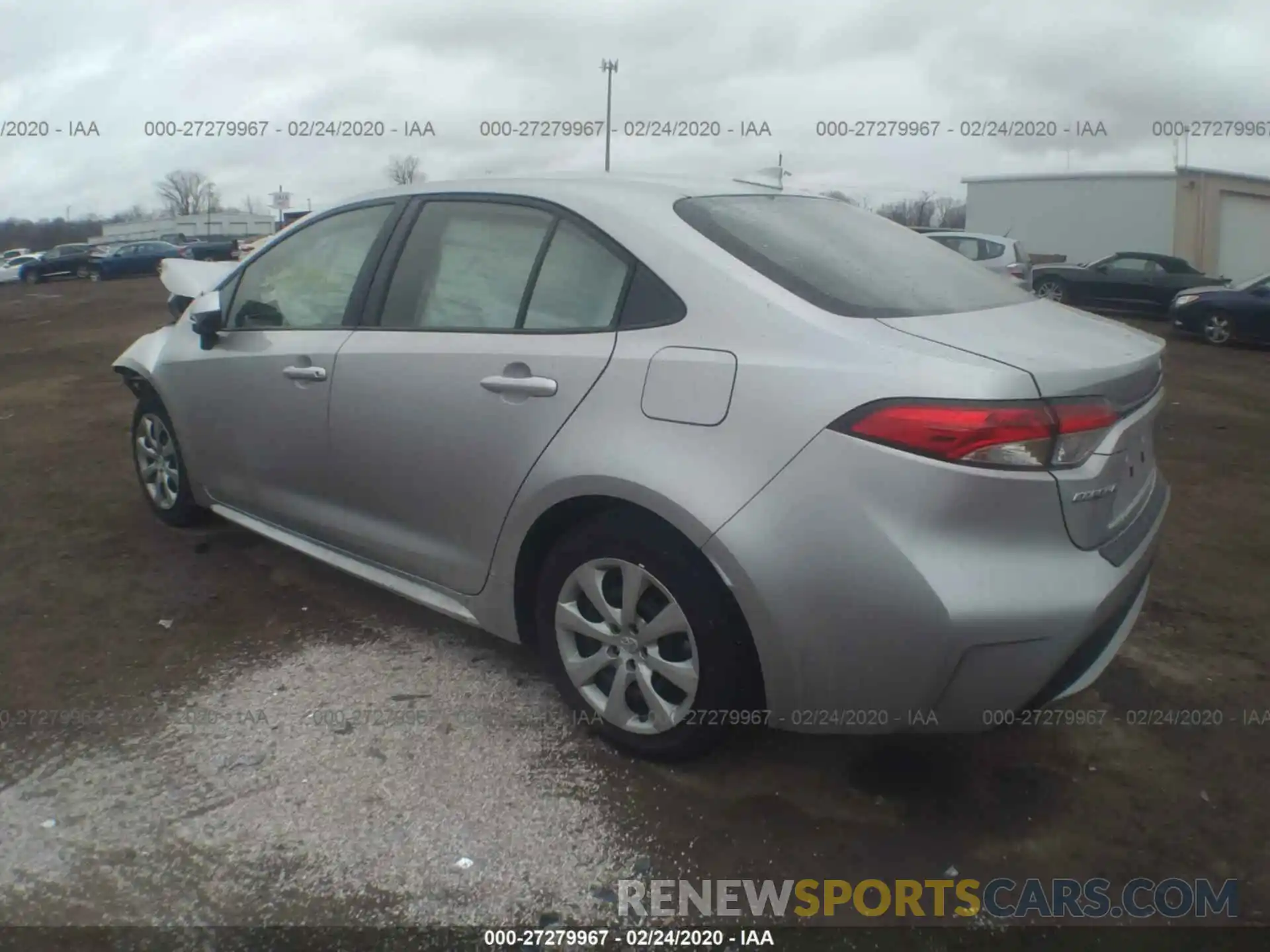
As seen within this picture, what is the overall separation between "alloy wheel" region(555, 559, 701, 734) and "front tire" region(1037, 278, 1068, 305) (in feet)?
61.1

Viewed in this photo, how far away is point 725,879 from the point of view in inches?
98.3

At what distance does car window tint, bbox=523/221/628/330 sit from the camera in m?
2.90

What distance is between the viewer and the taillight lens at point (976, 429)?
2.30 meters

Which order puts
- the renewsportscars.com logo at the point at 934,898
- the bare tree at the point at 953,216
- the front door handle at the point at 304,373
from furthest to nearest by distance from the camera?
the bare tree at the point at 953,216
the front door handle at the point at 304,373
the renewsportscars.com logo at the point at 934,898

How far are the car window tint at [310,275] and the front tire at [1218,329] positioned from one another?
1449 centimetres

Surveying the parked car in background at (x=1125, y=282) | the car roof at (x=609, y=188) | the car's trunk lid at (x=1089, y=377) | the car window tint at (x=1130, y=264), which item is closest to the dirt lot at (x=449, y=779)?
the car's trunk lid at (x=1089, y=377)

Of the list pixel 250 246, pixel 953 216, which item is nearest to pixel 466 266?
pixel 250 246

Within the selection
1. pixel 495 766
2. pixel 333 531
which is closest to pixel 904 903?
pixel 495 766

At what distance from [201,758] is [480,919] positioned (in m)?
1.10

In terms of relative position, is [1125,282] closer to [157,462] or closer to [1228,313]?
[1228,313]

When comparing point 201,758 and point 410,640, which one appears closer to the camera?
point 201,758

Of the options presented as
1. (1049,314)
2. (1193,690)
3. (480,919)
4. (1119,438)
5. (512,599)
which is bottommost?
(480,919)

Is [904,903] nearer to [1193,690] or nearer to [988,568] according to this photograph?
[988,568]

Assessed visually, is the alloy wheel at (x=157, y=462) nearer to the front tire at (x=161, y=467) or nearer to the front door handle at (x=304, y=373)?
the front tire at (x=161, y=467)
